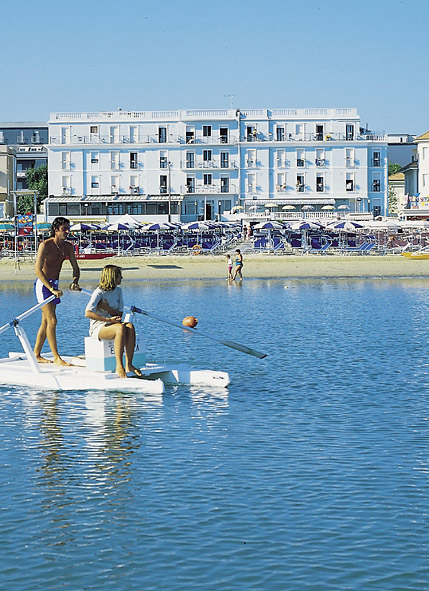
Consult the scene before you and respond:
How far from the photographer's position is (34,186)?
113500 mm

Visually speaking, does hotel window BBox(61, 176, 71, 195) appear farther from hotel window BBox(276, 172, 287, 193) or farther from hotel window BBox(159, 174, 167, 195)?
hotel window BBox(276, 172, 287, 193)

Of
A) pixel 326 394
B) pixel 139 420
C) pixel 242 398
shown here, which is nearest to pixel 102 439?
pixel 139 420

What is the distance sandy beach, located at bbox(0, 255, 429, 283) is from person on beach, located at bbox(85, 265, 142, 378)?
29.6 metres

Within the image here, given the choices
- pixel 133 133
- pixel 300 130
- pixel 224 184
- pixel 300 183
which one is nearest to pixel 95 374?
pixel 224 184

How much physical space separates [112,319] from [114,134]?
8845cm

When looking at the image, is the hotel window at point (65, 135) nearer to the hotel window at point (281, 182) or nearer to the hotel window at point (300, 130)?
the hotel window at point (281, 182)

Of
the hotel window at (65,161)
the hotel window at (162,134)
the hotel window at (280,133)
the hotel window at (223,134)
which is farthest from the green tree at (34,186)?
the hotel window at (280,133)

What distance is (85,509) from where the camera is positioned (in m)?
8.80

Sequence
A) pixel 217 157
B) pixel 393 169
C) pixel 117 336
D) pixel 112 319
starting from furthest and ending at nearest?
pixel 393 169 → pixel 217 157 → pixel 112 319 → pixel 117 336

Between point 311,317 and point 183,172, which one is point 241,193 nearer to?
point 183,172

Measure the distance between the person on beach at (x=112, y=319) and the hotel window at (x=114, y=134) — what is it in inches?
3460

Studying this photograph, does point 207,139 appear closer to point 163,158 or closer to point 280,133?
point 163,158

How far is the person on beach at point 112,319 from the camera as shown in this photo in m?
13.9

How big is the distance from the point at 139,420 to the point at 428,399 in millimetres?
4268
